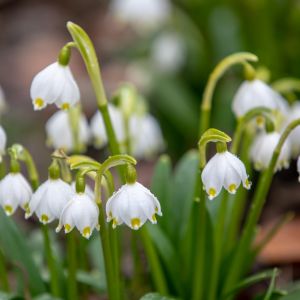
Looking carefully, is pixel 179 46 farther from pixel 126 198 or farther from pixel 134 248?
pixel 126 198

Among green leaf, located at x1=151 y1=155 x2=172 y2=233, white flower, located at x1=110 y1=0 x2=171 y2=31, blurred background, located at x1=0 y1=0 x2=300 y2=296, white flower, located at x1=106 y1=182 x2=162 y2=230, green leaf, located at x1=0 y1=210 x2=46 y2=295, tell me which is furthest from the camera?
white flower, located at x1=110 y1=0 x2=171 y2=31

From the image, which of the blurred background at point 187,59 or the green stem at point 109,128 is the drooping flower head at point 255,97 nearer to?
the green stem at point 109,128

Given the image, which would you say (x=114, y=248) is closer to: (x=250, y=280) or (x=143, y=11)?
(x=250, y=280)

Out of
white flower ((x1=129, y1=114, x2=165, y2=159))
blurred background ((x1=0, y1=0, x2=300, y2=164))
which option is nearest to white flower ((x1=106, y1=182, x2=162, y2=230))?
white flower ((x1=129, y1=114, x2=165, y2=159))

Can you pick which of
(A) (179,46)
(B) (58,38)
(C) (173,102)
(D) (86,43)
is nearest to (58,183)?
(D) (86,43)

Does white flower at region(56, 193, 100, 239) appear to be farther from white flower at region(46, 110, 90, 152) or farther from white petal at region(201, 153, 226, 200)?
white flower at region(46, 110, 90, 152)

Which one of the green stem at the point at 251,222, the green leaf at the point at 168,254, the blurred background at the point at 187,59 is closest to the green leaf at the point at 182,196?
the green leaf at the point at 168,254
